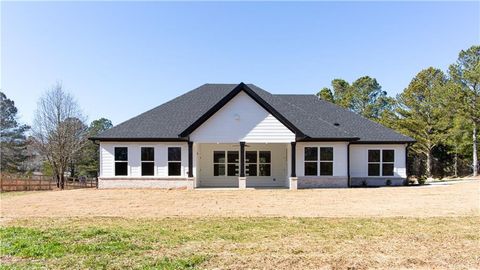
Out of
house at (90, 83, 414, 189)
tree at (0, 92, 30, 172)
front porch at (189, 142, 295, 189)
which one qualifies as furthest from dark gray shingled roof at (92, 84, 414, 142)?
tree at (0, 92, 30, 172)

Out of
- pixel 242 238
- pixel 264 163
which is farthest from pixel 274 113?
pixel 242 238

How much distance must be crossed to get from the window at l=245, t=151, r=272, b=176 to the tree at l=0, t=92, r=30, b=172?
32.2 metres

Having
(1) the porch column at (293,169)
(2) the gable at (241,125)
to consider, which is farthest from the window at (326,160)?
(2) the gable at (241,125)

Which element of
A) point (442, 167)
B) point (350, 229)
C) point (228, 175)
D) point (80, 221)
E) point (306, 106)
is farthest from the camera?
point (442, 167)

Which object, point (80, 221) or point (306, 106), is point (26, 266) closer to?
point (80, 221)

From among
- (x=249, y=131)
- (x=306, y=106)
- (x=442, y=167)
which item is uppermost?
(x=306, y=106)

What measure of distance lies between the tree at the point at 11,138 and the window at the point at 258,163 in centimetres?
3218

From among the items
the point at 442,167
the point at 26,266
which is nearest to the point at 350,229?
the point at 26,266

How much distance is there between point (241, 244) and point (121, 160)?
17.3 m

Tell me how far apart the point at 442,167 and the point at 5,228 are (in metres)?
43.3

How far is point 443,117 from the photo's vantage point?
3797 cm

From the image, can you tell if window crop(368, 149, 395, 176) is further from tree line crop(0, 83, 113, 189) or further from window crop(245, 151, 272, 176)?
tree line crop(0, 83, 113, 189)

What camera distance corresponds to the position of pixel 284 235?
7.96 meters

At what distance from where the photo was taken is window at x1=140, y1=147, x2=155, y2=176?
2264cm
